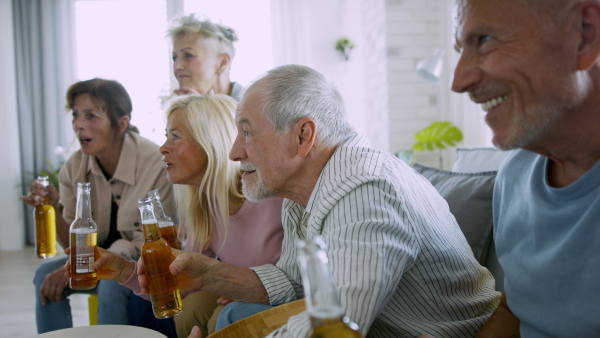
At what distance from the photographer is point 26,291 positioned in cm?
401

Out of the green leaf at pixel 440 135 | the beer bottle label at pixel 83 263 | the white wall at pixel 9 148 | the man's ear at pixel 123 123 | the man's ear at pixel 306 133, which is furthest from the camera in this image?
the white wall at pixel 9 148

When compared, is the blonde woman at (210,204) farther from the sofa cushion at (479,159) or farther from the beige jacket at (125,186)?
the sofa cushion at (479,159)

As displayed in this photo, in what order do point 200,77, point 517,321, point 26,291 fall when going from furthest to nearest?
point 26,291
point 200,77
point 517,321

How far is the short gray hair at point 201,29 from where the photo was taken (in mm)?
2580

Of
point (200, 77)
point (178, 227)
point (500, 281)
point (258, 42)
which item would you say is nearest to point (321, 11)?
point (258, 42)

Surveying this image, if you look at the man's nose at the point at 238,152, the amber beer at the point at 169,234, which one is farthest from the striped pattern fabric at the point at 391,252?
the amber beer at the point at 169,234

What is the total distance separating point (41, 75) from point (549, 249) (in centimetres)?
571

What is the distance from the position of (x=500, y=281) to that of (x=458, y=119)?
3.09 meters

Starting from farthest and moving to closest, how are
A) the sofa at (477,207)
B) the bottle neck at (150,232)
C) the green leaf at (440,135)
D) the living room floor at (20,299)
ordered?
the green leaf at (440,135)
the living room floor at (20,299)
the sofa at (477,207)
the bottle neck at (150,232)

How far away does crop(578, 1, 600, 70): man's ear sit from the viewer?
81 centimetres

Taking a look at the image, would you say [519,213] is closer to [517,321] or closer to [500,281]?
[517,321]

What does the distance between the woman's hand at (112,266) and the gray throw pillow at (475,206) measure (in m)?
1.04

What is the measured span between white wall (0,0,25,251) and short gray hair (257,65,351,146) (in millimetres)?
4915

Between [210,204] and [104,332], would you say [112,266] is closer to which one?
[104,332]
